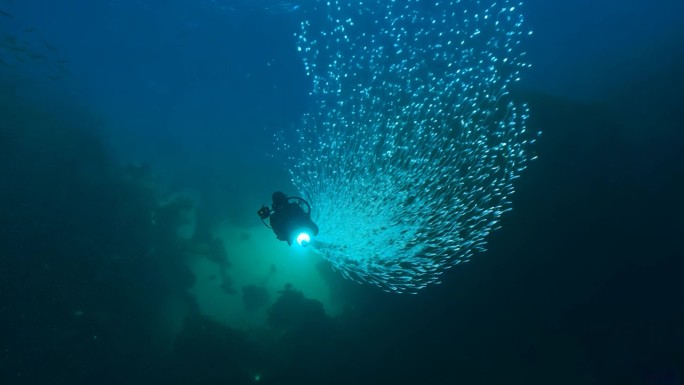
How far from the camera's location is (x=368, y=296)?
1800cm

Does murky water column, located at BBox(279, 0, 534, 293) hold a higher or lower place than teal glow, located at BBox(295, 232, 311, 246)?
higher

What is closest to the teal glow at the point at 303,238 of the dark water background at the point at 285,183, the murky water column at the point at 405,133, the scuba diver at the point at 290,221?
the scuba diver at the point at 290,221

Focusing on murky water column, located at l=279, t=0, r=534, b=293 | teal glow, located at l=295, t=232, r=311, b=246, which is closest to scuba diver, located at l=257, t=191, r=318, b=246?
teal glow, located at l=295, t=232, r=311, b=246

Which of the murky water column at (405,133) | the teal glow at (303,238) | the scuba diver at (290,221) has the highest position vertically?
the murky water column at (405,133)

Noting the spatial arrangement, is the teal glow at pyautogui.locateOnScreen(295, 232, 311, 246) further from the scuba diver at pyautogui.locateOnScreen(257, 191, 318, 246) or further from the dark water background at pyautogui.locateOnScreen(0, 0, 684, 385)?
the dark water background at pyautogui.locateOnScreen(0, 0, 684, 385)

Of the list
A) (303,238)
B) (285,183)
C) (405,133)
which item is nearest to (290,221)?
(303,238)

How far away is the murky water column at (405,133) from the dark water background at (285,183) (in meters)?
4.03

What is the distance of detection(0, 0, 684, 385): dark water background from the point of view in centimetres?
1457

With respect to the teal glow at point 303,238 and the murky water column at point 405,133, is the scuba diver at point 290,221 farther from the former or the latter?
the murky water column at point 405,133

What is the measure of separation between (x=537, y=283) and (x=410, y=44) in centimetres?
1150

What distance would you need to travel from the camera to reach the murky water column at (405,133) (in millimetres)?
10227

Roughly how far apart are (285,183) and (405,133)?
10.1 m

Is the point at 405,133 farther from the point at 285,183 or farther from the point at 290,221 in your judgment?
the point at 285,183

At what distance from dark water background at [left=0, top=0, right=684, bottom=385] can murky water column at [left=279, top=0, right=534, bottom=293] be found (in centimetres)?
403
